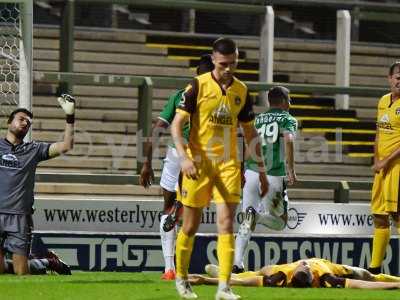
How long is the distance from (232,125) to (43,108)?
7.84m

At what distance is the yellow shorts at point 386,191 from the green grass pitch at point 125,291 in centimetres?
186

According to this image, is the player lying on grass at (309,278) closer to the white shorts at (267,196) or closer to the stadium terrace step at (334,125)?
the white shorts at (267,196)

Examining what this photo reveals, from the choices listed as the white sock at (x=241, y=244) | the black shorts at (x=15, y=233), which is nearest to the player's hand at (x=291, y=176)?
the white sock at (x=241, y=244)

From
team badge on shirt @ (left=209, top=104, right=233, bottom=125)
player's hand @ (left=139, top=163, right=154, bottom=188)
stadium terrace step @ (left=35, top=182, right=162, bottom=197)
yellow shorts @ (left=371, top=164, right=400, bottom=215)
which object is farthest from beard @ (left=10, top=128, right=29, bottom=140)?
stadium terrace step @ (left=35, top=182, right=162, bottom=197)

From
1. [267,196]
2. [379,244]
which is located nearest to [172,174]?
[267,196]

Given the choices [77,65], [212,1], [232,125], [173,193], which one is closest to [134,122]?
[77,65]

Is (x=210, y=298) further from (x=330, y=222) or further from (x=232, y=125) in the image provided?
(x=330, y=222)

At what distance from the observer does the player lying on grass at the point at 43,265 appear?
13.1 metres

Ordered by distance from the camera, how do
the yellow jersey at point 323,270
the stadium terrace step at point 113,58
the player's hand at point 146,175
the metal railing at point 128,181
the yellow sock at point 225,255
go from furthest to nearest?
the stadium terrace step at point 113,58 < the metal railing at point 128,181 < the yellow jersey at point 323,270 < the player's hand at point 146,175 < the yellow sock at point 225,255

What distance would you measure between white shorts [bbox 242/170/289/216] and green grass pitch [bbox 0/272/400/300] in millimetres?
1749

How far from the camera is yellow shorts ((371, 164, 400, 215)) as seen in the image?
12820 mm

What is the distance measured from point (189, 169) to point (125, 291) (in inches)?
61.3

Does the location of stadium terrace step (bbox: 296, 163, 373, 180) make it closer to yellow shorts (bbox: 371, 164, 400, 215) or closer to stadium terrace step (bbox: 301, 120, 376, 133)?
stadium terrace step (bbox: 301, 120, 376, 133)

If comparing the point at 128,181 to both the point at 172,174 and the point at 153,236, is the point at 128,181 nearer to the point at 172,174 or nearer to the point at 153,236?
the point at 153,236
